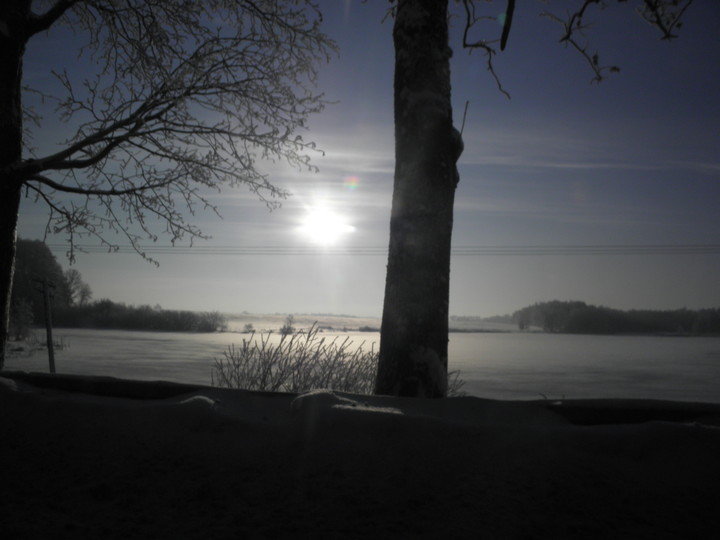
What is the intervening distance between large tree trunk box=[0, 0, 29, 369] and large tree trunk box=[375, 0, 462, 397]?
3549 mm

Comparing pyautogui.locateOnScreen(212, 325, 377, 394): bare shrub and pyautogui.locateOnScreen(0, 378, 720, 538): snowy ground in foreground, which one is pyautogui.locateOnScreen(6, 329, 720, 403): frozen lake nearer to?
pyautogui.locateOnScreen(212, 325, 377, 394): bare shrub

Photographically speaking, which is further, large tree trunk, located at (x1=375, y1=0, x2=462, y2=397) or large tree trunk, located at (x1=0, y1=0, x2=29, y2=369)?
large tree trunk, located at (x1=0, y1=0, x2=29, y2=369)

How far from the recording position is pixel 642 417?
2.16 meters

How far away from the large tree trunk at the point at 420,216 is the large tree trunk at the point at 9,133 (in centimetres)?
355

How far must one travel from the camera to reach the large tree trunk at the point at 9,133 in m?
4.44

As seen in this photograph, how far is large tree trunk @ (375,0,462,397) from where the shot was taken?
3238 mm

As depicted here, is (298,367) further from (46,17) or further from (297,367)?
(46,17)

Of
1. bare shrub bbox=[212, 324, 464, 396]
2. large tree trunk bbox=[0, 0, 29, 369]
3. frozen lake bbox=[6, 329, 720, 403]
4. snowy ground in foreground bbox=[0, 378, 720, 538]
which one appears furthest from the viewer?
frozen lake bbox=[6, 329, 720, 403]

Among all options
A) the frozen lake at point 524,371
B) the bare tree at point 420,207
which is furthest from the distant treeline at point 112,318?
the bare tree at point 420,207

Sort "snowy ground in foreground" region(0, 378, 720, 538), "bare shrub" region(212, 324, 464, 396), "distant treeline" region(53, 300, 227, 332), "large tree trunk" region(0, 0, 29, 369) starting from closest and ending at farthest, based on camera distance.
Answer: "snowy ground in foreground" region(0, 378, 720, 538)
"large tree trunk" region(0, 0, 29, 369)
"bare shrub" region(212, 324, 464, 396)
"distant treeline" region(53, 300, 227, 332)

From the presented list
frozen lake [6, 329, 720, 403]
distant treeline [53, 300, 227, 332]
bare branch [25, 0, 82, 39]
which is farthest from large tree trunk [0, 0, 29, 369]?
distant treeline [53, 300, 227, 332]

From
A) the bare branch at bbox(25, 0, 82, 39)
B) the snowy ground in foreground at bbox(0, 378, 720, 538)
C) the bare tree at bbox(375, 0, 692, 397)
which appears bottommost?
the snowy ground in foreground at bbox(0, 378, 720, 538)

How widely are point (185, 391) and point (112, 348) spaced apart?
56.9 ft

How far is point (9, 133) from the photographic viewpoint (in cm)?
454
